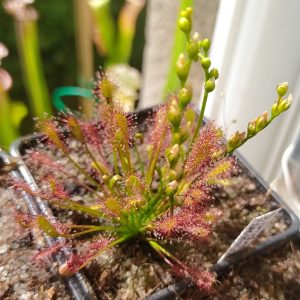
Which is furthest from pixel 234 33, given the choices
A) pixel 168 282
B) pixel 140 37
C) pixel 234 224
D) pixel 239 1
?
pixel 140 37

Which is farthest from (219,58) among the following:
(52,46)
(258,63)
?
A: (52,46)

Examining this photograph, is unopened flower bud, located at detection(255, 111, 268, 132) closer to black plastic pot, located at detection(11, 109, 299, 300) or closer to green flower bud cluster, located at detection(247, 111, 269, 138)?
green flower bud cluster, located at detection(247, 111, 269, 138)

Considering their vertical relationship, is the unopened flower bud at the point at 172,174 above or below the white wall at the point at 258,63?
below

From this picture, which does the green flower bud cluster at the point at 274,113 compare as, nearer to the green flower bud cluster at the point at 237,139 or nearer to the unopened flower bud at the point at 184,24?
the green flower bud cluster at the point at 237,139

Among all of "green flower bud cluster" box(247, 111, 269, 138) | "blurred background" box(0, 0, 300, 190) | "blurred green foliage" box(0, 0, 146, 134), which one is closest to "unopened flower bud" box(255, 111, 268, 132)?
"green flower bud cluster" box(247, 111, 269, 138)

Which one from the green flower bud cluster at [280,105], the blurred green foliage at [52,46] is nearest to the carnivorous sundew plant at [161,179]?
the green flower bud cluster at [280,105]
